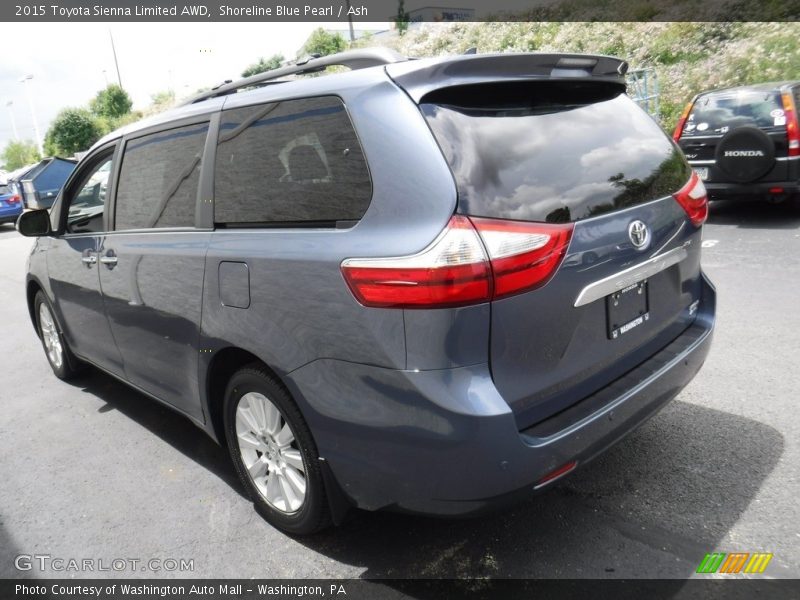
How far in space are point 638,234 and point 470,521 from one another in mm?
1380

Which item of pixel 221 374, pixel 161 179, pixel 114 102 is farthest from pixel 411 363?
pixel 114 102

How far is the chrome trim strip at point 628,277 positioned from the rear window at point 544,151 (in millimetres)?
230

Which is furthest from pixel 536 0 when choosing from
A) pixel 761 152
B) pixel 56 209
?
pixel 56 209

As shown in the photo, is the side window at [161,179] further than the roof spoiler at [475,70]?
Yes

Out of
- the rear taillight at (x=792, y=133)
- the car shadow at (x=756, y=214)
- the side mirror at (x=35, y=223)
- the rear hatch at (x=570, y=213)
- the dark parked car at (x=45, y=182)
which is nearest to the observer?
the rear hatch at (x=570, y=213)

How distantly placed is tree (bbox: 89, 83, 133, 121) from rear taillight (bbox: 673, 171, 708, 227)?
84.5 m

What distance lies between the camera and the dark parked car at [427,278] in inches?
78.0

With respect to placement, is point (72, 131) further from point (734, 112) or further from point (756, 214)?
point (756, 214)

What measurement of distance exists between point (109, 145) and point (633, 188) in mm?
2957

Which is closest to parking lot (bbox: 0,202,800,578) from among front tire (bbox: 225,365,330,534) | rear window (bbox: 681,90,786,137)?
front tire (bbox: 225,365,330,534)

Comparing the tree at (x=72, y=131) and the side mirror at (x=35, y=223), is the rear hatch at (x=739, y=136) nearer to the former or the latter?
the side mirror at (x=35, y=223)

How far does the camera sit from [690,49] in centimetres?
1923

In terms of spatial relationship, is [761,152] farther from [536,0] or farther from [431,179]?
[536,0]

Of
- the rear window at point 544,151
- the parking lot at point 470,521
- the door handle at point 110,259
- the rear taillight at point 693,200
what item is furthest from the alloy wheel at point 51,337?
the rear taillight at point 693,200
